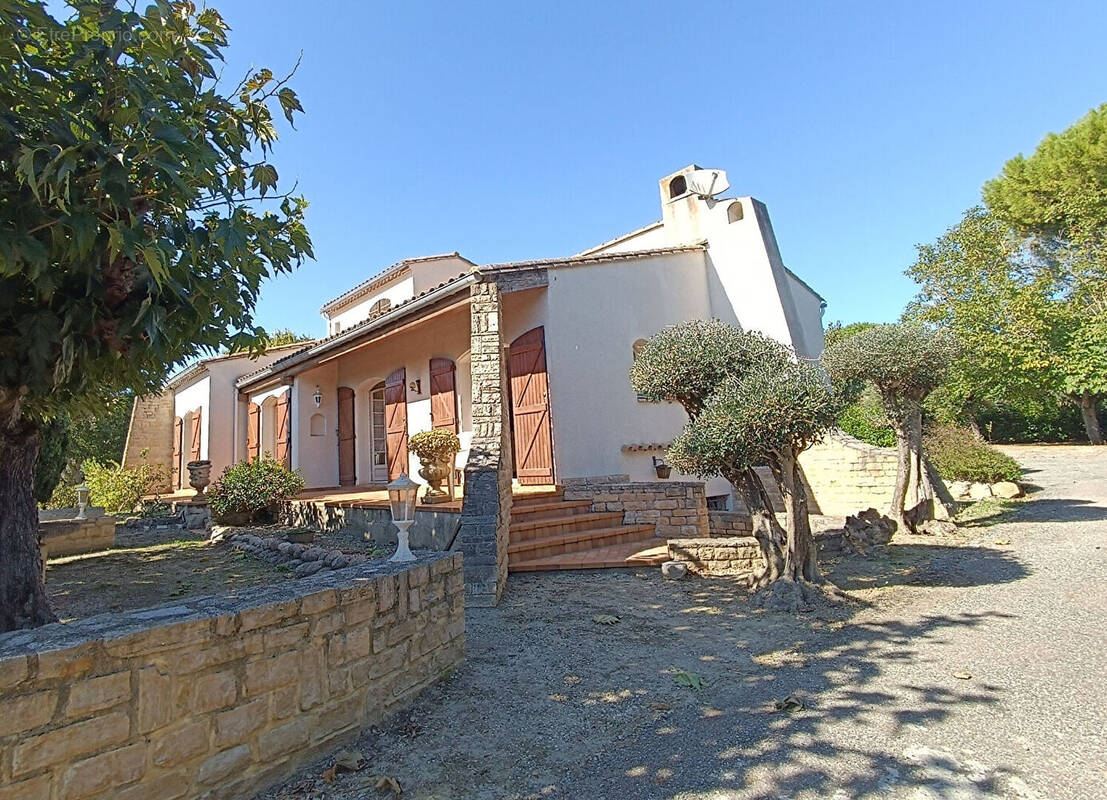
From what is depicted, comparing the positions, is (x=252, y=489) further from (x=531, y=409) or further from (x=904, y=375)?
(x=904, y=375)

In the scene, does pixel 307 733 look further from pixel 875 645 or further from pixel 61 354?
pixel 875 645

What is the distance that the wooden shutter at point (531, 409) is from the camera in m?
8.98

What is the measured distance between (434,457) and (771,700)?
18.7 ft

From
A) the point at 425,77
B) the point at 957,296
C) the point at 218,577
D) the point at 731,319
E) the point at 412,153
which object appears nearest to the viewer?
the point at 218,577

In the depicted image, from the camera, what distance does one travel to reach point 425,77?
28.8 feet

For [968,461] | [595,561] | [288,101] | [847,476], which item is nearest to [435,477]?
[595,561]

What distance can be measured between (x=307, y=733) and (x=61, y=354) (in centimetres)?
252

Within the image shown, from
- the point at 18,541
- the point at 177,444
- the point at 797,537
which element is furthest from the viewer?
the point at 177,444

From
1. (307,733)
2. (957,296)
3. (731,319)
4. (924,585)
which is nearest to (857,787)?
(307,733)

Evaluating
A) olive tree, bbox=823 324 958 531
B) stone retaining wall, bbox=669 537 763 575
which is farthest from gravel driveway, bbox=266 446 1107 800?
olive tree, bbox=823 324 958 531

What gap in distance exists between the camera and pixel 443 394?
35.7 ft

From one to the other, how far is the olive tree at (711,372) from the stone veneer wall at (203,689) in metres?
3.65

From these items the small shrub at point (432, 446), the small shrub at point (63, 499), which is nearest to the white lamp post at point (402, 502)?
the small shrub at point (432, 446)

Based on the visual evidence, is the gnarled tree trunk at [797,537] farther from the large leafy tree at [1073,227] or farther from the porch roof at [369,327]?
the large leafy tree at [1073,227]
